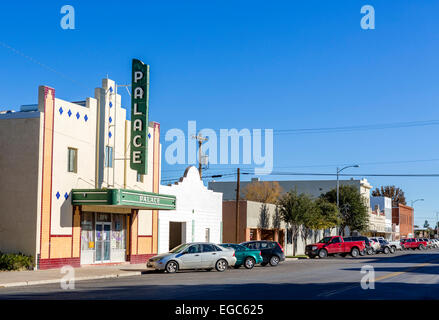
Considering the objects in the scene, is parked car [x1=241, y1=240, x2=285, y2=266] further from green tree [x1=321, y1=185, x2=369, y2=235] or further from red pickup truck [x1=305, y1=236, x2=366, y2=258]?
green tree [x1=321, y1=185, x2=369, y2=235]

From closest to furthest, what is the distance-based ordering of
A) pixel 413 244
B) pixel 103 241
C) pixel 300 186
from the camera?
1. pixel 103 241
2. pixel 413 244
3. pixel 300 186

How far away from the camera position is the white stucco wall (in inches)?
1467

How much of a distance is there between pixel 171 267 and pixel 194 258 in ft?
4.02

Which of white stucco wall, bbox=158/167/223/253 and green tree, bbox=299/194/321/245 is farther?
green tree, bbox=299/194/321/245

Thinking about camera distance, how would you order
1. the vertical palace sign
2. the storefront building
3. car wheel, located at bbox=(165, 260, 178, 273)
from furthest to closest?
the storefront building, the vertical palace sign, car wheel, located at bbox=(165, 260, 178, 273)

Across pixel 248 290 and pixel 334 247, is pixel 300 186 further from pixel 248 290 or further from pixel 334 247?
pixel 248 290

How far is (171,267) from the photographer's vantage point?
27.5 meters

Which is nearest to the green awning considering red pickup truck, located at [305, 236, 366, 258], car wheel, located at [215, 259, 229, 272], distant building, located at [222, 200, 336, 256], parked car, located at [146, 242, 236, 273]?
parked car, located at [146, 242, 236, 273]

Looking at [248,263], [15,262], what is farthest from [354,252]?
[15,262]

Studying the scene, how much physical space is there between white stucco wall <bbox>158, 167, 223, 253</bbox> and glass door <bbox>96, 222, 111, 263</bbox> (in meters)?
5.13

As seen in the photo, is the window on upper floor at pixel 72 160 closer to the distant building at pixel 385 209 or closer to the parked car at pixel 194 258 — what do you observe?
the parked car at pixel 194 258

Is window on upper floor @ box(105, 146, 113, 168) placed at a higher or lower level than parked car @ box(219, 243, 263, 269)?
higher

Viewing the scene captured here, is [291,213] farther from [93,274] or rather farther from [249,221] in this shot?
[93,274]
